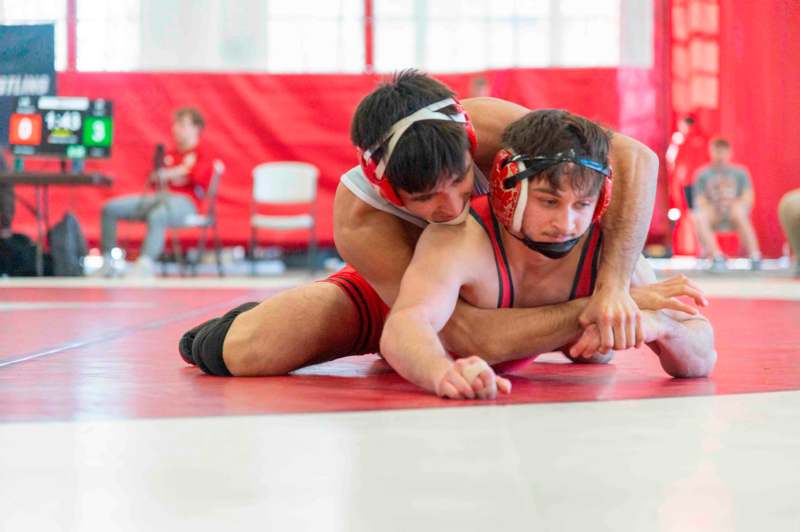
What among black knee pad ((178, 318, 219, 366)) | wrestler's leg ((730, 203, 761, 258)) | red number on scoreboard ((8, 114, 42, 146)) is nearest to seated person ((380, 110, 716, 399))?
black knee pad ((178, 318, 219, 366))

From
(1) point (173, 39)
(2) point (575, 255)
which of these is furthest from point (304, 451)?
(1) point (173, 39)

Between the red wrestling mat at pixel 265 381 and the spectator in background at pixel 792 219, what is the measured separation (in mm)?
4313

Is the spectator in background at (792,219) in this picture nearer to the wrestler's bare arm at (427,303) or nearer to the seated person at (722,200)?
the seated person at (722,200)

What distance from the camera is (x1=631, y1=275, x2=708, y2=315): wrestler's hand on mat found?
1906mm

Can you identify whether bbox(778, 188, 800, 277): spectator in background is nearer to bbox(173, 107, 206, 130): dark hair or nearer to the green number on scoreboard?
bbox(173, 107, 206, 130): dark hair

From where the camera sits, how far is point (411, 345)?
179cm

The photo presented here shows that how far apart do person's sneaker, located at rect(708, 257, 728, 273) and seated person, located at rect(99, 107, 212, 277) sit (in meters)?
3.55

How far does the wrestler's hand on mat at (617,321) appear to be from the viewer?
185 cm

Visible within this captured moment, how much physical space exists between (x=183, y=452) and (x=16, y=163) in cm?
730

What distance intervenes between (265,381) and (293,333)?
14 cm

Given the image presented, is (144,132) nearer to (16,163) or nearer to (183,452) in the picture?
(16,163)

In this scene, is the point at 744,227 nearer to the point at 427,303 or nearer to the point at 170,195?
the point at 170,195

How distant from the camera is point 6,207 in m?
7.67

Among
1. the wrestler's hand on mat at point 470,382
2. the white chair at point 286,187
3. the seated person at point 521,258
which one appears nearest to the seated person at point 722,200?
the white chair at point 286,187
